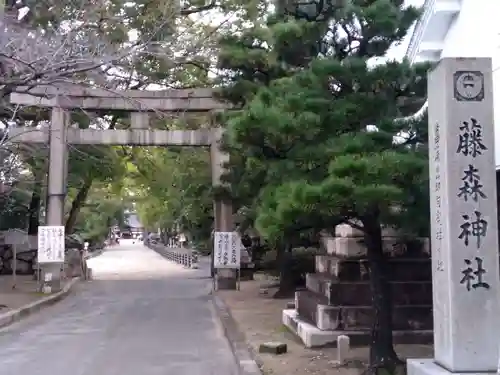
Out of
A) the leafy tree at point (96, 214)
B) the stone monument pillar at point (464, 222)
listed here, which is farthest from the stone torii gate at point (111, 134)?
the leafy tree at point (96, 214)

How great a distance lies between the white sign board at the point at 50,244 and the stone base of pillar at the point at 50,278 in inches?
17.0

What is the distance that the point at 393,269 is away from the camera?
10.8 metres

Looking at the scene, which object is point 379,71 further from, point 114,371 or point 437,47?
point 437,47

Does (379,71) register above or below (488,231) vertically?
above

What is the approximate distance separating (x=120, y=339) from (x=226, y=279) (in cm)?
968

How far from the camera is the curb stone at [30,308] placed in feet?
48.1

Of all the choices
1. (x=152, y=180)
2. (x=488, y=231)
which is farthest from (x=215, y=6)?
(x=488, y=231)

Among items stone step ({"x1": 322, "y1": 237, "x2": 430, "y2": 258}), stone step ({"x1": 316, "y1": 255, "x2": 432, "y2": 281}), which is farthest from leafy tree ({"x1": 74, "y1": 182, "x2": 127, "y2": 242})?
stone step ({"x1": 316, "y1": 255, "x2": 432, "y2": 281})

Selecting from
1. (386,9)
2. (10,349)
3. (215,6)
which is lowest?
(10,349)

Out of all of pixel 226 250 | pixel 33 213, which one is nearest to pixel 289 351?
pixel 226 250

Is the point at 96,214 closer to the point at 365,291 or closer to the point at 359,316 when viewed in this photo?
the point at 365,291

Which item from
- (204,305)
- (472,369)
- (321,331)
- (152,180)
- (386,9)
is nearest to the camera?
(472,369)

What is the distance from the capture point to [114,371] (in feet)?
30.7

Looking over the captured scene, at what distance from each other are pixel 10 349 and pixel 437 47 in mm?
10546
